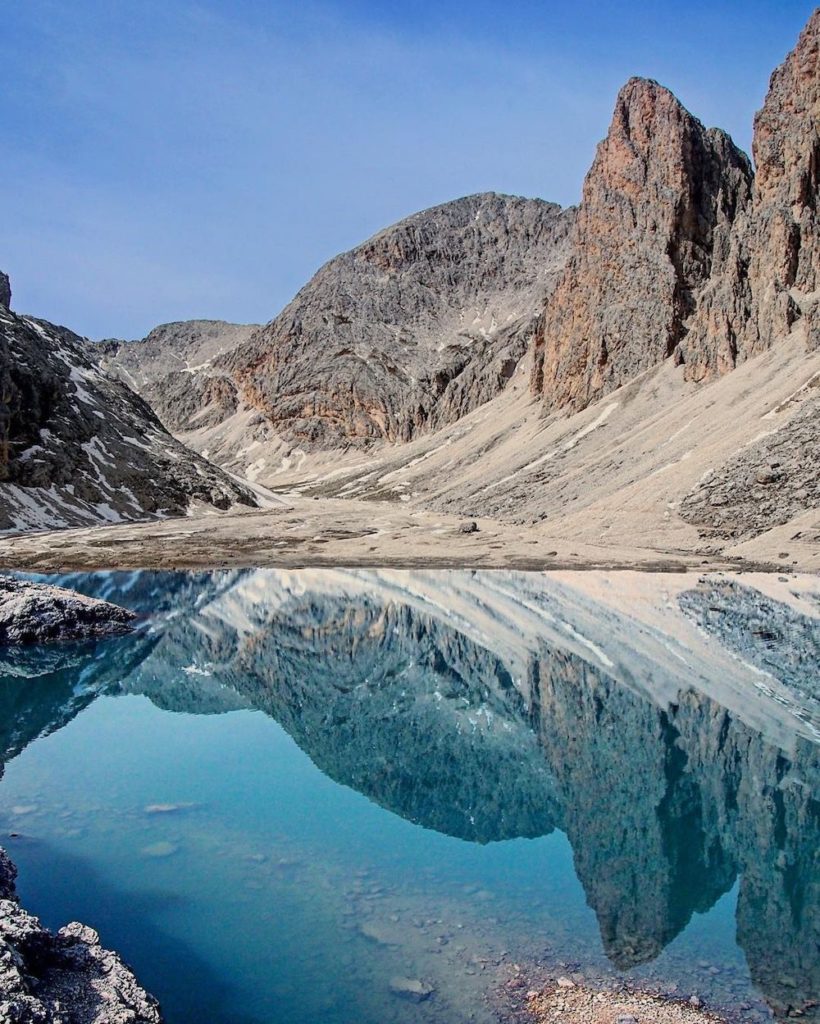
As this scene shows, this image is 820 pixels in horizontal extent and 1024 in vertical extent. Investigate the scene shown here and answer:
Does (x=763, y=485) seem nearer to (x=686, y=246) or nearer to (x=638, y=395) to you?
(x=638, y=395)

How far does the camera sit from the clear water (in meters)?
11.5

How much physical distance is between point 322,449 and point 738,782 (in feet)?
593

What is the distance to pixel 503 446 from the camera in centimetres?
12200

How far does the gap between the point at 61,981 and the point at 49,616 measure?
29508mm

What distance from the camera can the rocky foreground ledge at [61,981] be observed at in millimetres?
8102

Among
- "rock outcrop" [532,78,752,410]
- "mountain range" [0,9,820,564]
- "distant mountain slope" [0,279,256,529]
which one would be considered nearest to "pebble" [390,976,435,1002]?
"mountain range" [0,9,820,564]

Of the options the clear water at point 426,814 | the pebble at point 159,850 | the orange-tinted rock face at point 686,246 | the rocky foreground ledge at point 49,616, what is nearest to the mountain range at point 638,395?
the orange-tinted rock face at point 686,246

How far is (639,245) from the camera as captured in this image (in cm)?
11994

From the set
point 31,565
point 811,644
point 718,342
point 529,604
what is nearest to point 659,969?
point 811,644

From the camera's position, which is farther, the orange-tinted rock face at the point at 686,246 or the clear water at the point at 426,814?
the orange-tinted rock face at the point at 686,246

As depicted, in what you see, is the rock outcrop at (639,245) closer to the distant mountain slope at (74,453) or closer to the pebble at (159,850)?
the distant mountain slope at (74,453)

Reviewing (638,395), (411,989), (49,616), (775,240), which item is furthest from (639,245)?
(411,989)

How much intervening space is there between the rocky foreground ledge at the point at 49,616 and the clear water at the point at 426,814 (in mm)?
1975

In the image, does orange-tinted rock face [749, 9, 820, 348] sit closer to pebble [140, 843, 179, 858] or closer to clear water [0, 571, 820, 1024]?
clear water [0, 571, 820, 1024]
